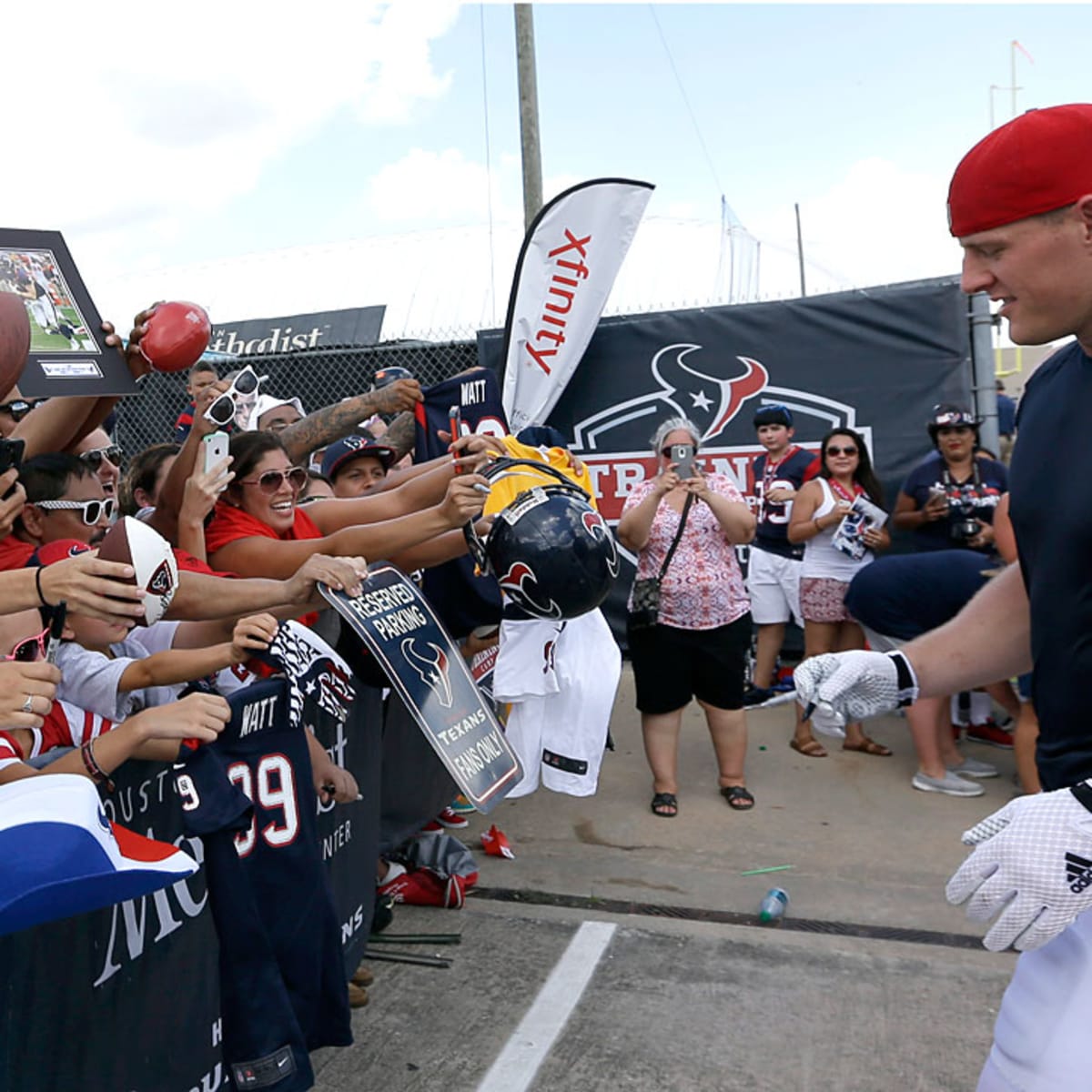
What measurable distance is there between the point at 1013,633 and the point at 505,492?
1.71 metres

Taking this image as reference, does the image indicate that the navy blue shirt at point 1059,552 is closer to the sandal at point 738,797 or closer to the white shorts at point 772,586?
the sandal at point 738,797

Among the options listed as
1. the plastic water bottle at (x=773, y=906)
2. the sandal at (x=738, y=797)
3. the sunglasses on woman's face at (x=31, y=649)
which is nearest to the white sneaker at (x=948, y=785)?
the sandal at (x=738, y=797)

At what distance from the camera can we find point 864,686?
2154mm

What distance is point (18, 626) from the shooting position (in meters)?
2.09

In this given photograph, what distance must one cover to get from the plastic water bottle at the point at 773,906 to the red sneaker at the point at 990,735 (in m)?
2.62

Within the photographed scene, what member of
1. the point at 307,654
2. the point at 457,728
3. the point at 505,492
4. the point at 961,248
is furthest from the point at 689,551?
the point at 961,248

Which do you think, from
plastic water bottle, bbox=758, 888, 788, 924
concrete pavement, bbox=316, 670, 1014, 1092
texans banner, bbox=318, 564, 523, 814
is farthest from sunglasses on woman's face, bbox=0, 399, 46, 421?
plastic water bottle, bbox=758, 888, 788, 924

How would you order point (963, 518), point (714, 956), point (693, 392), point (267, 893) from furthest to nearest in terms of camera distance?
point (693, 392) < point (963, 518) < point (714, 956) < point (267, 893)

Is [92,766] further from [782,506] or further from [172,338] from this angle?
[782,506]

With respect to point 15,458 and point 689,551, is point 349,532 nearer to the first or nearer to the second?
point 15,458

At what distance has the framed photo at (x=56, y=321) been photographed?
2.73 meters

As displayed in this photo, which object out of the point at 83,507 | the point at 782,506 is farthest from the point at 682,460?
the point at 83,507

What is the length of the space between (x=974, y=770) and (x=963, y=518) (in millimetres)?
1454

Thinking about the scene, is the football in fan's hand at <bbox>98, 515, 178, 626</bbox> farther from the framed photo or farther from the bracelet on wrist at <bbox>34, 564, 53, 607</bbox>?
the framed photo
